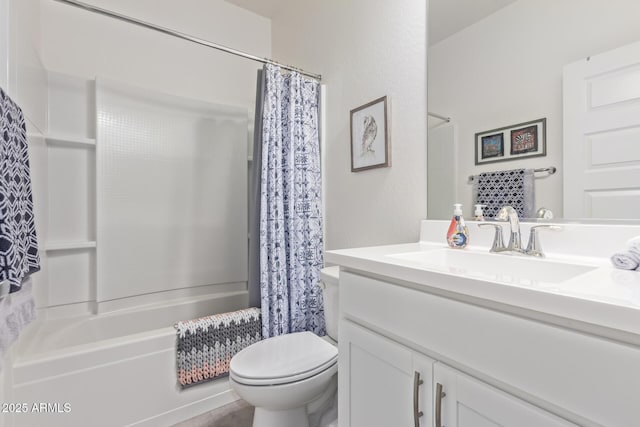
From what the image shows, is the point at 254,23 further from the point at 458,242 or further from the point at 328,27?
the point at 458,242

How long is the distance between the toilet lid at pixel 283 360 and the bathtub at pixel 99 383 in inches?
18.8

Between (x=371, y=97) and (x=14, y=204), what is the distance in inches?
60.2

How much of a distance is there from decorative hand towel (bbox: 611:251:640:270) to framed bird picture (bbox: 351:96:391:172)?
955 mm

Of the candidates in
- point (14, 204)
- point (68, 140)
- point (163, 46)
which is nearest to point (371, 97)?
point (14, 204)

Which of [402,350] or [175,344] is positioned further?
[175,344]

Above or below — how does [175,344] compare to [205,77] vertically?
below

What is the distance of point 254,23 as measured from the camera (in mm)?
2555

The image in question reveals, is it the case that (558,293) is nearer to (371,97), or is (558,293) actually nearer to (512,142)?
(512,142)

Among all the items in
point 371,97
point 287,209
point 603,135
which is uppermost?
point 371,97

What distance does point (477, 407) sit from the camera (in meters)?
0.60

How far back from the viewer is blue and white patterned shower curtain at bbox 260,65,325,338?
1.68 meters

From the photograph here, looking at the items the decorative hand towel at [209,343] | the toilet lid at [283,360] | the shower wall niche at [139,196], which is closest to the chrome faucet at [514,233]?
the toilet lid at [283,360]

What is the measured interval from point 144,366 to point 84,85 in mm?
1768

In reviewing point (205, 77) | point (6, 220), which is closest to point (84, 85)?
point (205, 77)
